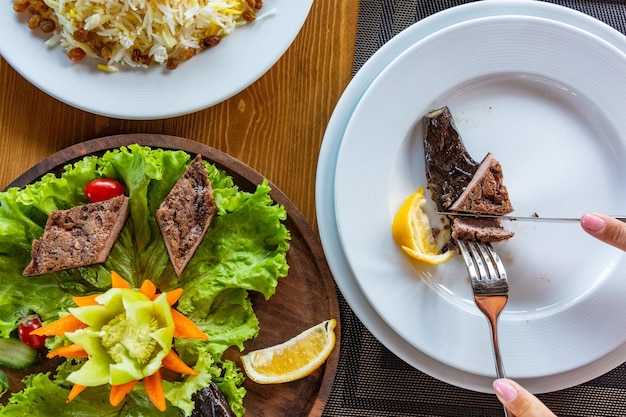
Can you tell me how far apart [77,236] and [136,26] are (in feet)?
2.28

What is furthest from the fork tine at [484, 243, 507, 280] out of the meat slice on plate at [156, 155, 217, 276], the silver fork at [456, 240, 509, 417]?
the meat slice on plate at [156, 155, 217, 276]

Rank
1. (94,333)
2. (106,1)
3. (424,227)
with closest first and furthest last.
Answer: (94,333) < (106,1) < (424,227)

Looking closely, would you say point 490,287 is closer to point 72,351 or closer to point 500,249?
point 500,249

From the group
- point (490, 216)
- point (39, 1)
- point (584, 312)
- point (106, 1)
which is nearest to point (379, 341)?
point (490, 216)

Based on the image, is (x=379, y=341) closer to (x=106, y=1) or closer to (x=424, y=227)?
(x=424, y=227)

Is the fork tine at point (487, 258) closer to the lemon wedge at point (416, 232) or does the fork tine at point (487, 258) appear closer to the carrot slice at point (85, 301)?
the lemon wedge at point (416, 232)

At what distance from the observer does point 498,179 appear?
197 cm

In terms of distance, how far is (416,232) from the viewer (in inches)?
77.2

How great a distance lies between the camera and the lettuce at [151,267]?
1885mm

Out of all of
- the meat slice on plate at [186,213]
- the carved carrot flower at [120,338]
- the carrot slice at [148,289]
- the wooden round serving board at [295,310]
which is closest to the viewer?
the carved carrot flower at [120,338]

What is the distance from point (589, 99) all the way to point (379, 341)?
1.09 meters

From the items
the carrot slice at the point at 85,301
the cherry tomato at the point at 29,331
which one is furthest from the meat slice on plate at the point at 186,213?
the cherry tomato at the point at 29,331

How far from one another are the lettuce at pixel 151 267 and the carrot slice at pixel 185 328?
0.13m

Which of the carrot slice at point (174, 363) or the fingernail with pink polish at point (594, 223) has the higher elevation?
the fingernail with pink polish at point (594, 223)
